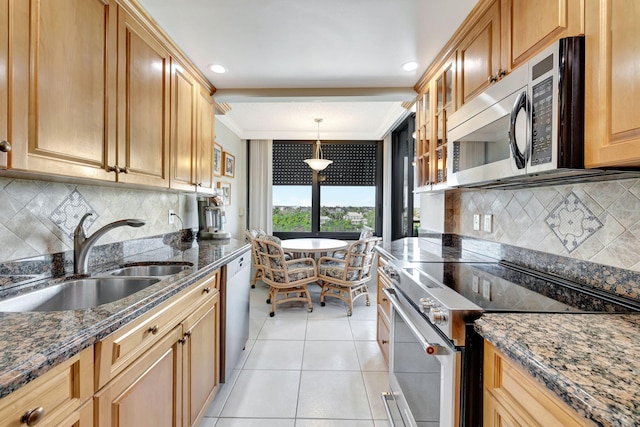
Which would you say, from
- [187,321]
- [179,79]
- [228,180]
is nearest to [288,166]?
[228,180]

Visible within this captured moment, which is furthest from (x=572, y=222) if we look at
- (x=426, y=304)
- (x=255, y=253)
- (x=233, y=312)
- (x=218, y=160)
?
(x=218, y=160)

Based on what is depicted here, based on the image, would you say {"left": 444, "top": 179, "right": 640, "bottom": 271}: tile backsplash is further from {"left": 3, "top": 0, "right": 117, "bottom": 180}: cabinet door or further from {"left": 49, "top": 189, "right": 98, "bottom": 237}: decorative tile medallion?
{"left": 49, "top": 189, "right": 98, "bottom": 237}: decorative tile medallion

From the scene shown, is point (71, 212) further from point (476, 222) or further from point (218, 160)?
point (218, 160)

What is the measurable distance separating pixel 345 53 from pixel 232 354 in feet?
7.36

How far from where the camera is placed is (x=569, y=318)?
865mm

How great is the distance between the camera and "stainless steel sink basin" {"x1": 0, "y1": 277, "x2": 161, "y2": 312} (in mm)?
1067

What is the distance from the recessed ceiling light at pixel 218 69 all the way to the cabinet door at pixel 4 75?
1.45 metres

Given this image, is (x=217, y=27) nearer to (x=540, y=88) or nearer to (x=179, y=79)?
(x=179, y=79)

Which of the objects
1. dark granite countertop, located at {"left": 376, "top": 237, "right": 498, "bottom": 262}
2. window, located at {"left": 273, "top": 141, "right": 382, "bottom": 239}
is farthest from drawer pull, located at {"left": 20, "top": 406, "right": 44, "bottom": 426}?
window, located at {"left": 273, "top": 141, "right": 382, "bottom": 239}

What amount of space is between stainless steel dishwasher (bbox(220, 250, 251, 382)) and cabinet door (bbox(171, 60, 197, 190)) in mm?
712

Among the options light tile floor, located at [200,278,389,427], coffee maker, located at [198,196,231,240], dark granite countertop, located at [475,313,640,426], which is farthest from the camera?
coffee maker, located at [198,196,231,240]

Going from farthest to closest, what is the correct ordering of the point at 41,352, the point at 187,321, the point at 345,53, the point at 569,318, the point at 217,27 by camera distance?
1. the point at 345,53
2. the point at 217,27
3. the point at 187,321
4. the point at 569,318
5. the point at 41,352

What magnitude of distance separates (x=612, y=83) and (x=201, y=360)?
201 cm

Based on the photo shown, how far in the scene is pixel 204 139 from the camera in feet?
8.23
